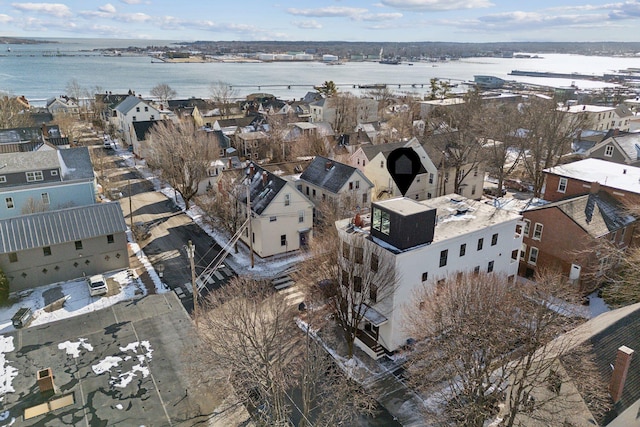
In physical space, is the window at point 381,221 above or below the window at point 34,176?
above

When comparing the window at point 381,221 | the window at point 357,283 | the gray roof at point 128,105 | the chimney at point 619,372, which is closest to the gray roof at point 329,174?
the window at point 381,221

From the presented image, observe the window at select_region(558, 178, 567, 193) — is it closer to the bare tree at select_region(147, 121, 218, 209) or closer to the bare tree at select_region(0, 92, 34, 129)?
the bare tree at select_region(147, 121, 218, 209)

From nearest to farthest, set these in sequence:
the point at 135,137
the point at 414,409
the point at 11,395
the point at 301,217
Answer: the point at 11,395 < the point at 414,409 < the point at 301,217 < the point at 135,137

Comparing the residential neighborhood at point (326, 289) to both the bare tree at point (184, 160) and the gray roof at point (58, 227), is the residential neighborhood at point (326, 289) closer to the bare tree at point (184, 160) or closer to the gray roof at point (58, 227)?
the gray roof at point (58, 227)

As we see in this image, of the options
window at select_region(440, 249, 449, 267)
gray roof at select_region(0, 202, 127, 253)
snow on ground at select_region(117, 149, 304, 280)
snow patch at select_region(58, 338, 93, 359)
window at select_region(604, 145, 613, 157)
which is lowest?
snow on ground at select_region(117, 149, 304, 280)

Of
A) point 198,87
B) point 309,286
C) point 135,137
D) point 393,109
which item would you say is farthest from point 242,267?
point 198,87

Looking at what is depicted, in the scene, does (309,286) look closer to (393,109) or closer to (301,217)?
(301,217)

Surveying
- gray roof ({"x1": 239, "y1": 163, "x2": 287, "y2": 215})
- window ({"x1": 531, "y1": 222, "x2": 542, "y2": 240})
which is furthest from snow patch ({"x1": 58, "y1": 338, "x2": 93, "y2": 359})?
window ({"x1": 531, "y1": 222, "x2": 542, "y2": 240})
